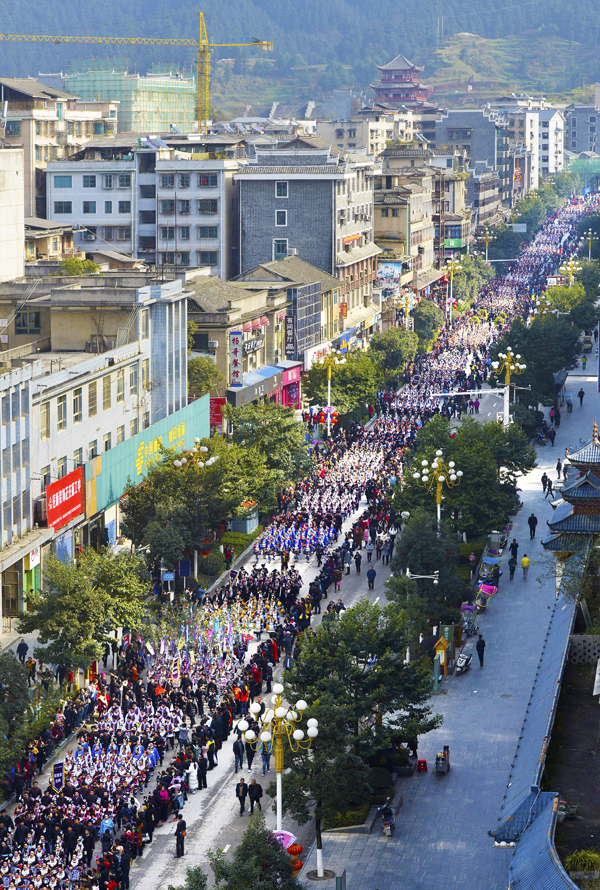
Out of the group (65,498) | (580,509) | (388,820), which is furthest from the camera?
(65,498)

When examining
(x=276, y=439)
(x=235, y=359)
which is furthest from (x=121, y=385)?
(x=235, y=359)

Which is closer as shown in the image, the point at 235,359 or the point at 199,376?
the point at 199,376

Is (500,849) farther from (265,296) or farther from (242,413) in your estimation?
(265,296)

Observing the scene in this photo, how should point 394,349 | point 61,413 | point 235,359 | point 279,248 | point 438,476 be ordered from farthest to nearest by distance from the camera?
1. point 279,248
2. point 394,349
3. point 235,359
4. point 61,413
5. point 438,476

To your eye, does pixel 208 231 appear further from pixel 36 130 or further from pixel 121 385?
pixel 121 385

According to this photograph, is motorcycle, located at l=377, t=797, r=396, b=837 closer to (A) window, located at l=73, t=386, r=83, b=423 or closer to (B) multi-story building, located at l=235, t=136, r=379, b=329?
(A) window, located at l=73, t=386, r=83, b=423

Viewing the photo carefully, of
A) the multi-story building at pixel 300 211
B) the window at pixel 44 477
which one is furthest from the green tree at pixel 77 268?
the window at pixel 44 477

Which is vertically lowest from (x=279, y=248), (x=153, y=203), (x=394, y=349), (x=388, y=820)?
(x=388, y=820)
